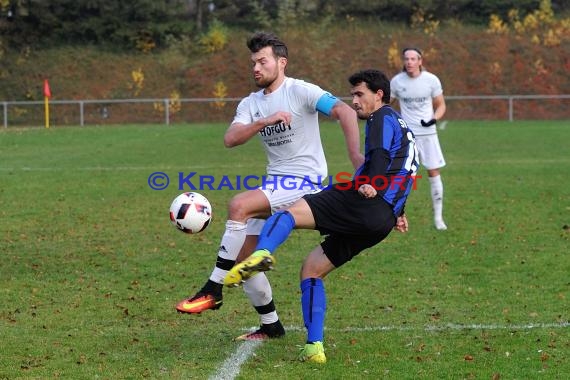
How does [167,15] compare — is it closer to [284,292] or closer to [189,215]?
[284,292]

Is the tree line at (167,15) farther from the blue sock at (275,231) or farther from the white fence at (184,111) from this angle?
the blue sock at (275,231)

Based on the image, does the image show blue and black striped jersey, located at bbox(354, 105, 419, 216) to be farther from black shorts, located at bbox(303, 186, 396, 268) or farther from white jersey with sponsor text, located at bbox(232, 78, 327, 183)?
white jersey with sponsor text, located at bbox(232, 78, 327, 183)

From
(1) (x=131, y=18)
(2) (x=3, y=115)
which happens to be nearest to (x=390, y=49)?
(1) (x=131, y=18)

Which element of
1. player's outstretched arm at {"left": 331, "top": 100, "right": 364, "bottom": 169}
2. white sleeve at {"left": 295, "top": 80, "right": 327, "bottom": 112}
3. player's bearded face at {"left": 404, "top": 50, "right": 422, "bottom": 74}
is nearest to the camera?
player's outstretched arm at {"left": 331, "top": 100, "right": 364, "bottom": 169}

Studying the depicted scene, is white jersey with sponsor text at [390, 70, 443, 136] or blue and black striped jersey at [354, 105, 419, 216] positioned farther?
white jersey with sponsor text at [390, 70, 443, 136]

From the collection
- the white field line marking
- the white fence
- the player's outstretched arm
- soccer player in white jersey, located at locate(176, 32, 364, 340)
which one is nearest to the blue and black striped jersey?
the player's outstretched arm

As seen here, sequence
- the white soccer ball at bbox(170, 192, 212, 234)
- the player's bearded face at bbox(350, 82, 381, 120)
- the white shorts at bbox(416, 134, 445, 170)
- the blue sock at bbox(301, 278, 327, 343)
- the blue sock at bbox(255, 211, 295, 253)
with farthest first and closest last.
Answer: the white shorts at bbox(416, 134, 445, 170), the white soccer ball at bbox(170, 192, 212, 234), the player's bearded face at bbox(350, 82, 381, 120), the blue sock at bbox(301, 278, 327, 343), the blue sock at bbox(255, 211, 295, 253)

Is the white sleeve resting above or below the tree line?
below

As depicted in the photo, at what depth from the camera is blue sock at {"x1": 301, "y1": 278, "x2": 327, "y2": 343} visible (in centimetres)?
643

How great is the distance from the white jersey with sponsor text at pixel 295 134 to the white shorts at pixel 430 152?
596cm

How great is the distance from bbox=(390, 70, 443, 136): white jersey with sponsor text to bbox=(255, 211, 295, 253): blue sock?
6912 millimetres

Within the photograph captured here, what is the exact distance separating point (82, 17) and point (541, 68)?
22453mm

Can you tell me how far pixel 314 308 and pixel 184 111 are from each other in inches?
1405

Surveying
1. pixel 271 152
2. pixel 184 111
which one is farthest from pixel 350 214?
pixel 184 111
